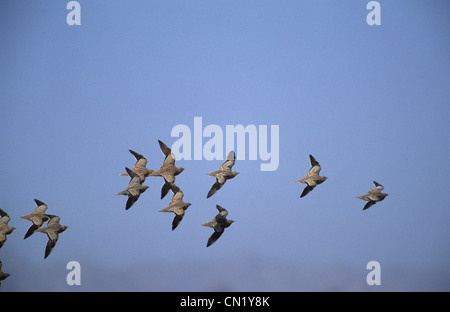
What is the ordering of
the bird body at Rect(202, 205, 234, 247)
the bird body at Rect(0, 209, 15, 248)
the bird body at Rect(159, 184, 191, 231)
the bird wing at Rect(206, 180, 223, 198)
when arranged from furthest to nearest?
the bird wing at Rect(206, 180, 223, 198)
the bird body at Rect(202, 205, 234, 247)
the bird body at Rect(159, 184, 191, 231)
the bird body at Rect(0, 209, 15, 248)

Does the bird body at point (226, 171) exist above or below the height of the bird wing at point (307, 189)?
above

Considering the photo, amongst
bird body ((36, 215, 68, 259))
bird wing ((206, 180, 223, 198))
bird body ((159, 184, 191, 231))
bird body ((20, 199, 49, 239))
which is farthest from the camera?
bird wing ((206, 180, 223, 198))

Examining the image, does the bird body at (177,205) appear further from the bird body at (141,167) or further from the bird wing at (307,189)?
the bird wing at (307,189)

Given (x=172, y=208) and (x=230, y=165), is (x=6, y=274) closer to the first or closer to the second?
(x=172, y=208)

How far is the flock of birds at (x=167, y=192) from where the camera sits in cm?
1449

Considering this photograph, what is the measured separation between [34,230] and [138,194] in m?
2.57

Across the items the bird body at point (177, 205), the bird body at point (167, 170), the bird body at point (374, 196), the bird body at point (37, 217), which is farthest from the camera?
the bird body at point (374, 196)

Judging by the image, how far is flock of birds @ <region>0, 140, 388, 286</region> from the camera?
1449 cm

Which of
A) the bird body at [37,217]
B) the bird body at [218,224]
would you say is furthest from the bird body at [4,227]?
the bird body at [218,224]

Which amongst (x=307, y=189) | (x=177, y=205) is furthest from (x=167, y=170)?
(x=307, y=189)

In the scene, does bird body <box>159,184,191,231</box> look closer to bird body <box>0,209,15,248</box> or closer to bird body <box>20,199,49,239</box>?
bird body <box>20,199,49,239</box>

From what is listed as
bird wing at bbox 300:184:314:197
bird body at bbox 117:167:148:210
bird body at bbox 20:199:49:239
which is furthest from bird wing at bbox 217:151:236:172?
bird body at bbox 20:199:49:239

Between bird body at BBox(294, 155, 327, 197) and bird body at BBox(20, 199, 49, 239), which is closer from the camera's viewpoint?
bird body at BBox(20, 199, 49, 239)
